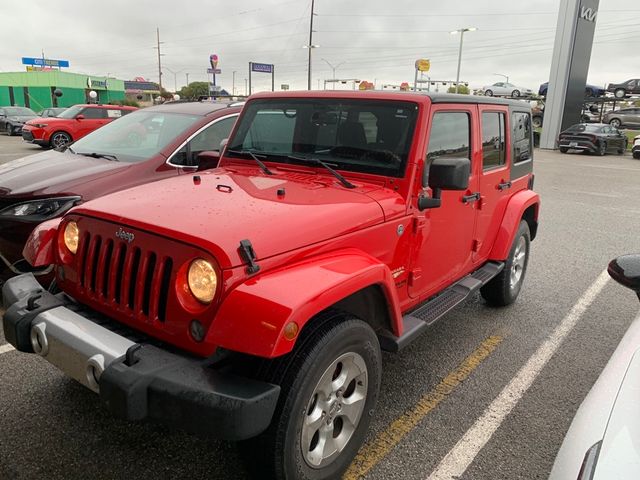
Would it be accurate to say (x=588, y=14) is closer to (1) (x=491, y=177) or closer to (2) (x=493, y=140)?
(2) (x=493, y=140)

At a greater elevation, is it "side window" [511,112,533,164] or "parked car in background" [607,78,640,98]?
"parked car in background" [607,78,640,98]

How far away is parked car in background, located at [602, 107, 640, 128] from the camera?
103 ft

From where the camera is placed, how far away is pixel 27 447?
2.62 meters

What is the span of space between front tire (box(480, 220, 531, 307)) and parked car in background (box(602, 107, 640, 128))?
31.3 m

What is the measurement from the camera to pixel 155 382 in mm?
1911

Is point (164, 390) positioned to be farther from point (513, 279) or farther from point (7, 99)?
point (7, 99)

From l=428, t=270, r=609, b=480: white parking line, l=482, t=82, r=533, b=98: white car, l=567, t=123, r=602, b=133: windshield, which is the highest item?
l=482, t=82, r=533, b=98: white car

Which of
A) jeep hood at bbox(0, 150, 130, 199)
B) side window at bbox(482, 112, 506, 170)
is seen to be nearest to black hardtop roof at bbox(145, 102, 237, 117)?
jeep hood at bbox(0, 150, 130, 199)

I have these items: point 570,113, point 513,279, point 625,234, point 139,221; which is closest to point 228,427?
point 139,221

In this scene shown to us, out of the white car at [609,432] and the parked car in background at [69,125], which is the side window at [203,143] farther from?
the parked car in background at [69,125]

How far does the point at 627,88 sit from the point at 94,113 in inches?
1279

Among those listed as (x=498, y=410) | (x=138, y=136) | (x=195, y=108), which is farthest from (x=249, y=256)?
(x=195, y=108)

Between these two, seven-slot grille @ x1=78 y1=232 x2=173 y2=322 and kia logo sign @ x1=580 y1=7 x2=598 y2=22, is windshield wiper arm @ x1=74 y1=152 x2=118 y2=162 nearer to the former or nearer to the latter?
seven-slot grille @ x1=78 y1=232 x2=173 y2=322

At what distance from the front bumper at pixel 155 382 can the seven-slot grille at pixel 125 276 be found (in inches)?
5.8
